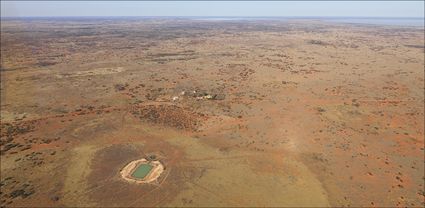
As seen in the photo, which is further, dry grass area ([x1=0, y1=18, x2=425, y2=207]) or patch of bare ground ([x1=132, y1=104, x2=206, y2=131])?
patch of bare ground ([x1=132, y1=104, x2=206, y2=131])

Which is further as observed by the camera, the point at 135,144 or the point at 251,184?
the point at 135,144

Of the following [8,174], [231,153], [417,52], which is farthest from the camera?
[417,52]

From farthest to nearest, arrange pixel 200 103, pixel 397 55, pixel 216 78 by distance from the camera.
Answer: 1. pixel 397 55
2. pixel 216 78
3. pixel 200 103

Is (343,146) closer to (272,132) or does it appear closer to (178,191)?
(272,132)

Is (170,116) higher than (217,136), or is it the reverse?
(170,116)

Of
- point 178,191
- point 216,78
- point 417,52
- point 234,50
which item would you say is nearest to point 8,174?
point 178,191

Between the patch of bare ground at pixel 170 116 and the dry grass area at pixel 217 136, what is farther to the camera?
the patch of bare ground at pixel 170 116

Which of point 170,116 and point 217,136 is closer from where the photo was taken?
point 217,136
